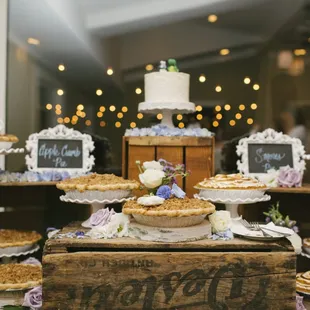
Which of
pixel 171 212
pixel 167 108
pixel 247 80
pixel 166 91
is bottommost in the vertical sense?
pixel 171 212

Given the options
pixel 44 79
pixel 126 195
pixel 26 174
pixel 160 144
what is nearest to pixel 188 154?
pixel 160 144

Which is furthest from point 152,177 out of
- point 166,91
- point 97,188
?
point 166,91

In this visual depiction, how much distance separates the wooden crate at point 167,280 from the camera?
70.9 inches

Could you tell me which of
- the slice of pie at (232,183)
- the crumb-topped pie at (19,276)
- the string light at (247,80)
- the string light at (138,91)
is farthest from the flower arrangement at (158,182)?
the string light at (247,80)

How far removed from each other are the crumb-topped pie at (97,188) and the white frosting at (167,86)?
0.70 meters

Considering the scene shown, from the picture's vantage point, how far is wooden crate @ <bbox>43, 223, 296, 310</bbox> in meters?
1.80

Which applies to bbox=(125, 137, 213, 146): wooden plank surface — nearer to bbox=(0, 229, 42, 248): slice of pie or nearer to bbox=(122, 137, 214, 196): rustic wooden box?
bbox=(122, 137, 214, 196): rustic wooden box

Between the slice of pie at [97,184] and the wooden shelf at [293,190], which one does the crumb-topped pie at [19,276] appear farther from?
the wooden shelf at [293,190]

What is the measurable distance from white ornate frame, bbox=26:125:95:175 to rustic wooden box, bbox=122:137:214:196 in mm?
406

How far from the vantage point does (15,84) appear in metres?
3.24

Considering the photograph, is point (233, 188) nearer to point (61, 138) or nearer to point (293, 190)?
point (293, 190)

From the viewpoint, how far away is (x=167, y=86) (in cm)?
270

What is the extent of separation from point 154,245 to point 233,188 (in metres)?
0.55

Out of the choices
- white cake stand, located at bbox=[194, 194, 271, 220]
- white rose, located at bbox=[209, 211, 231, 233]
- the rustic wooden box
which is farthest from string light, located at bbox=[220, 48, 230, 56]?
white rose, located at bbox=[209, 211, 231, 233]
